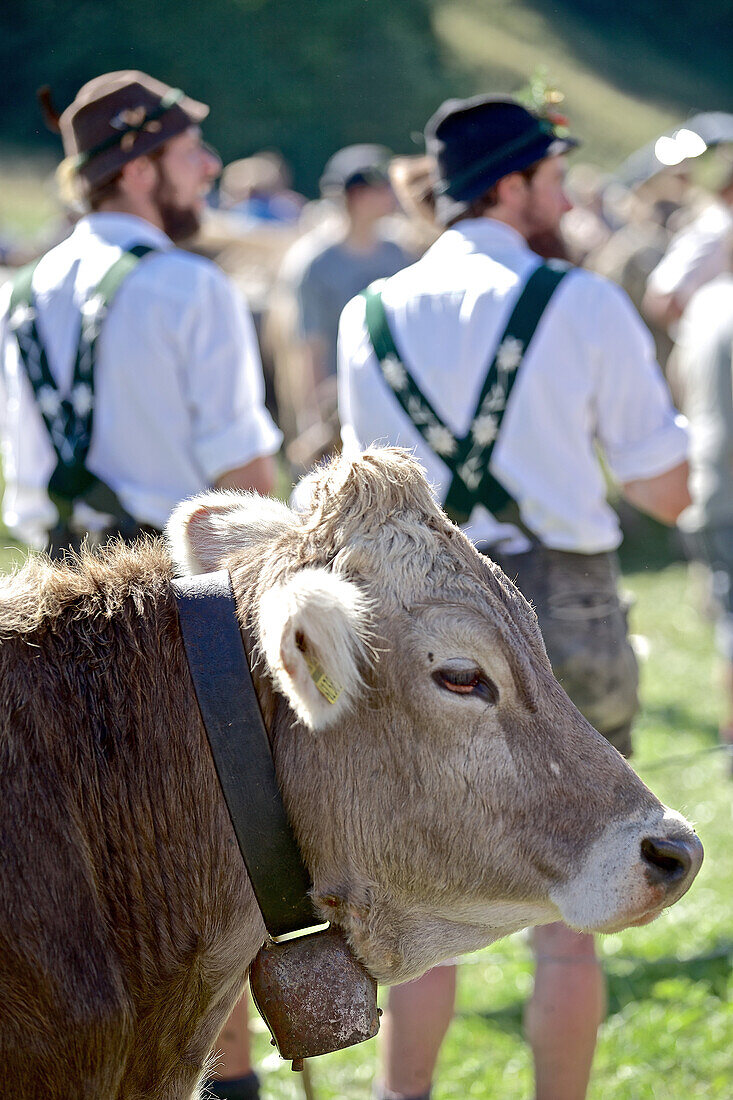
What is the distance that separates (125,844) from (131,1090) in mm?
384

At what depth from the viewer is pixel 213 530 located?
2.10m

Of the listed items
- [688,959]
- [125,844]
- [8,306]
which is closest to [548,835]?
[125,844]

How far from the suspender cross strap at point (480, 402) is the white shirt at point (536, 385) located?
0.02m

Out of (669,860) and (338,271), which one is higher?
(669,860)

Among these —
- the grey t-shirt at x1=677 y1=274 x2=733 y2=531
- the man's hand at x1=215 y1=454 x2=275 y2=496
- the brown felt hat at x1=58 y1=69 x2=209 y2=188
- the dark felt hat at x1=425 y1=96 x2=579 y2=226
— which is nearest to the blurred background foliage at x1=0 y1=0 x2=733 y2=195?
the dark felt hat at x1=425 y1=96 x2=579 y2=226

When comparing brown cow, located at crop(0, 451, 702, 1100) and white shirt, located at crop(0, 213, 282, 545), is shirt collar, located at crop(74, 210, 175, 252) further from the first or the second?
brown cow, located at crop(0, 451, 702, 1100)

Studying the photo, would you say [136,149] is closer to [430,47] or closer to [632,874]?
[430,47]

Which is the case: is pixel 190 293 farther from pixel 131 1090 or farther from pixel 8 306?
pixel 131 1090

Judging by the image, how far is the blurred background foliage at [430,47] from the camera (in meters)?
3.54

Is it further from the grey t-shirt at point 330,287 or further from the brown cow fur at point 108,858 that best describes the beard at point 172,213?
the grey t-shirt at point 330,287

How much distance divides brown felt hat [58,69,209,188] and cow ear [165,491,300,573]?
179 cm

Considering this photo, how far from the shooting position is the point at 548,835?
1.93 metres

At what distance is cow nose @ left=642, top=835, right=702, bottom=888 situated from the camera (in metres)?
1.89

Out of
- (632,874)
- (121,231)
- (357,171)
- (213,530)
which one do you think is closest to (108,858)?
(213,530)
